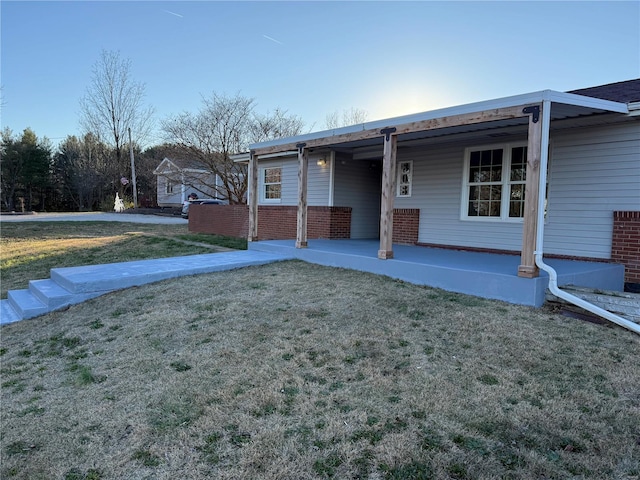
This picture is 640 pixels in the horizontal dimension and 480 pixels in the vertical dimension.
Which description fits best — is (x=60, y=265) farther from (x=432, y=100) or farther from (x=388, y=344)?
(x=432, y=100)

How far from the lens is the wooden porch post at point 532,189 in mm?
5082

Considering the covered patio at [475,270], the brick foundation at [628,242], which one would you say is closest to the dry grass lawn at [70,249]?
the covered patio at [475,270]

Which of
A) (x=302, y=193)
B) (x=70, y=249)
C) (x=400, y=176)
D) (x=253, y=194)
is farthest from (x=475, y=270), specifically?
(x=70, y=249)

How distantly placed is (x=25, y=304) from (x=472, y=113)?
291 inches

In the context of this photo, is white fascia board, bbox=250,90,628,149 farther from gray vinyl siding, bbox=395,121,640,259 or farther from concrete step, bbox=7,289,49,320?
concrete step, bbox=7,289,49,320

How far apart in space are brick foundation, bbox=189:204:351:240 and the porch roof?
2682 millimetres

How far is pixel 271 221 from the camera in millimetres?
13148

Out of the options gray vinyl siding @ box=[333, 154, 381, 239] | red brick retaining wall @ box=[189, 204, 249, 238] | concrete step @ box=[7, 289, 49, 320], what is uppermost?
gray vinyl siding @ box=[333, 154, 381, 239]

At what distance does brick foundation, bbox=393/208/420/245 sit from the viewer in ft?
32.2

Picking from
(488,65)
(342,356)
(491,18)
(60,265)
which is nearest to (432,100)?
(488,65)

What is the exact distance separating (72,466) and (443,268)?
4917 mm

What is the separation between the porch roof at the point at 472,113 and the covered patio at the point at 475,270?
2.04 metres

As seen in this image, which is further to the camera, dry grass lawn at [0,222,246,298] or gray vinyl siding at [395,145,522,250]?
dry grass lawn at [0,222,246,298]

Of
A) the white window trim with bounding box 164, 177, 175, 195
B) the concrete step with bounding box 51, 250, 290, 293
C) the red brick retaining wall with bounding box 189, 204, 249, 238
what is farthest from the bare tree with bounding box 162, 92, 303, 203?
the concrete step with bounding box 51, 250, 290, 293
